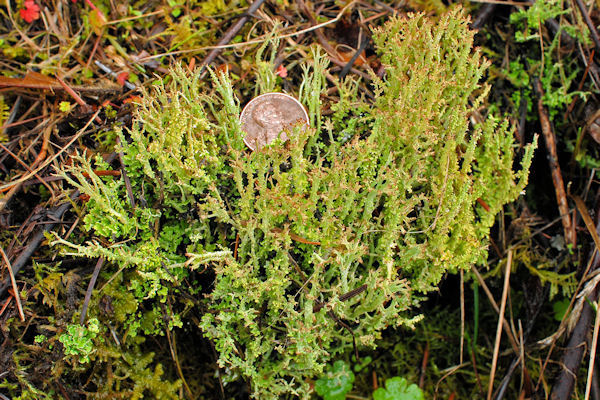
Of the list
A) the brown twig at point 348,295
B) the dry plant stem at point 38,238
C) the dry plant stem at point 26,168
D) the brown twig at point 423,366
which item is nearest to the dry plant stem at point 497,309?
the brown twig at point 423,366

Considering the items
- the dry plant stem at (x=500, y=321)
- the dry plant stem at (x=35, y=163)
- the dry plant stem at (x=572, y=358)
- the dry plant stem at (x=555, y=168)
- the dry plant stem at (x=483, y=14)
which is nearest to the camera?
the dry plant stem at (x=35, y=163)

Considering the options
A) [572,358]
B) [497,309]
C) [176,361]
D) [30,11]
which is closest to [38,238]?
[176,361]

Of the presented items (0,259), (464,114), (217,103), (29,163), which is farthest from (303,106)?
(0,259)

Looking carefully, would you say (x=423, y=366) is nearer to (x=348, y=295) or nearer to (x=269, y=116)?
(x=348, y=295)

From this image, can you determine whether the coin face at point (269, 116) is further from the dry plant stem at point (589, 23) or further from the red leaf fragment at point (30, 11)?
the dry plant stem at point (589, 23)

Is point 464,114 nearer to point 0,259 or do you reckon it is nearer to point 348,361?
point 348,361

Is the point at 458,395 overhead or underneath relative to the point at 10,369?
underneath
